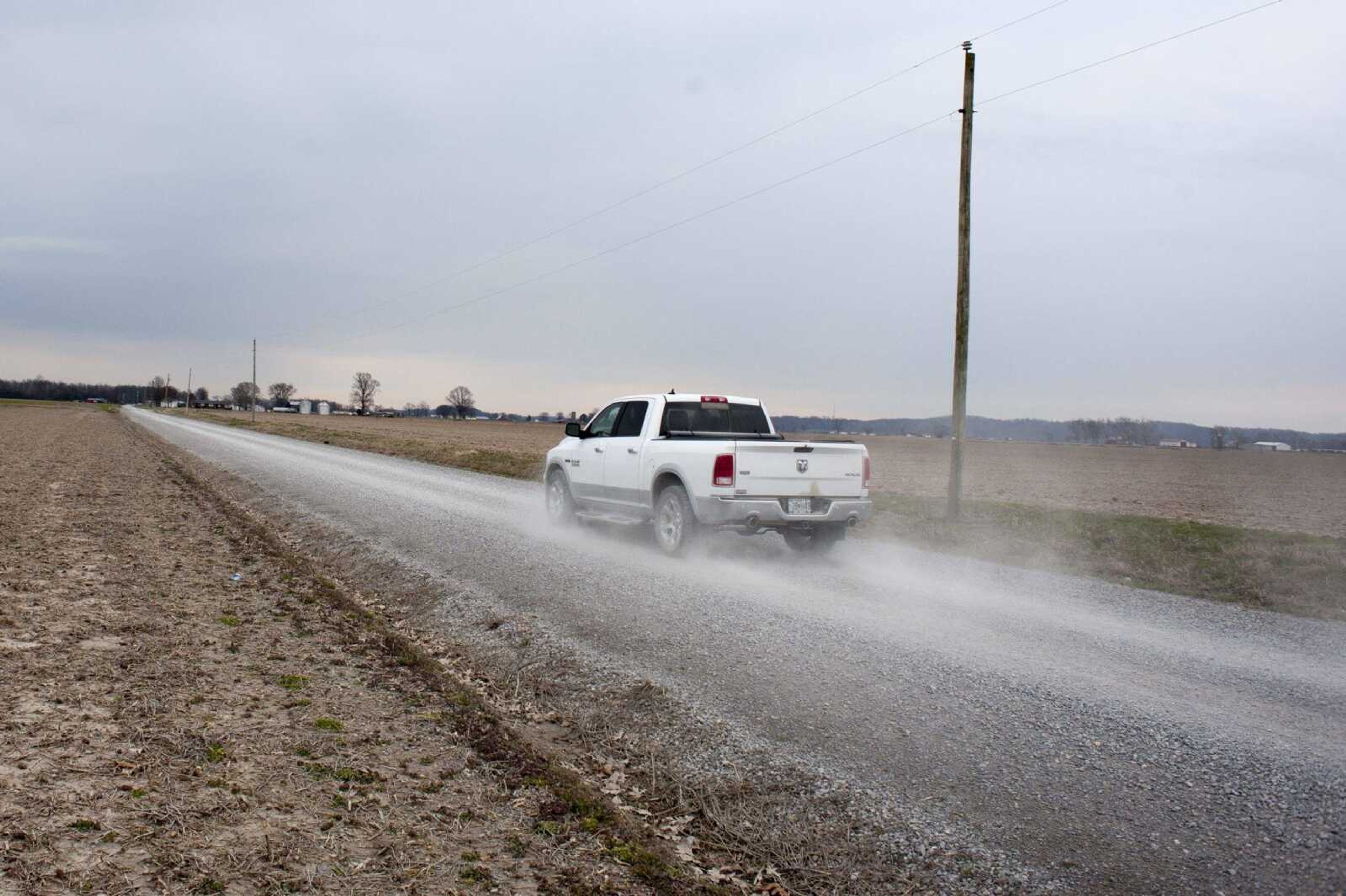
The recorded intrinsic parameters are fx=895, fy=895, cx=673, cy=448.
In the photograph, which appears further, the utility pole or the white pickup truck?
the utility pole

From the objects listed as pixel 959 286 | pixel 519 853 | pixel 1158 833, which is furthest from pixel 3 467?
pixel 1158 833

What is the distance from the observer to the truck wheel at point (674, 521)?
10.9 metres

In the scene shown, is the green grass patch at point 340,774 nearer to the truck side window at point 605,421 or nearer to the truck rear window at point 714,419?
the truck rear window at point 714,419

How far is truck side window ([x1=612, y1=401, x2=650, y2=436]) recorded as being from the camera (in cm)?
1223

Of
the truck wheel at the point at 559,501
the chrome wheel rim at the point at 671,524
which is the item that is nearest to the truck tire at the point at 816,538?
the chrome wheel rim at the point at 671,524

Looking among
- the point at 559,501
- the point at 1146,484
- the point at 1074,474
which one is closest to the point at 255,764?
the point at 559,501

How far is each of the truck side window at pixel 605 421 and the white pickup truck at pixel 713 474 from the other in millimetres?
14

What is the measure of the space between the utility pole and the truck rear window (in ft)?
15.9

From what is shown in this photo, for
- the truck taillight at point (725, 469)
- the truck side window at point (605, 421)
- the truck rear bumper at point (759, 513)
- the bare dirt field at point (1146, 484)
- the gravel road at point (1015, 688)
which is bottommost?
the bare dirt field at point (1146, 484)

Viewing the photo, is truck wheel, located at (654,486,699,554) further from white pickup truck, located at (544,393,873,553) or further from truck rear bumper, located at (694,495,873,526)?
truck rear bumper, located at (694,495,873,526)

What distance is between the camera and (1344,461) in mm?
97188

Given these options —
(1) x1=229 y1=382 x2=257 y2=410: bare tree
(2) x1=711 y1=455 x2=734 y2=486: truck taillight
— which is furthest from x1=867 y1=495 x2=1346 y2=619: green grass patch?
(1) x1=229 y1=382 x2=257 y2=410: bare tree

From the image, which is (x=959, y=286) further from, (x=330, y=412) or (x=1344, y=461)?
(x=330, y=412)

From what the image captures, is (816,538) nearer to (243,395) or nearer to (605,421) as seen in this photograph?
(605,421)
